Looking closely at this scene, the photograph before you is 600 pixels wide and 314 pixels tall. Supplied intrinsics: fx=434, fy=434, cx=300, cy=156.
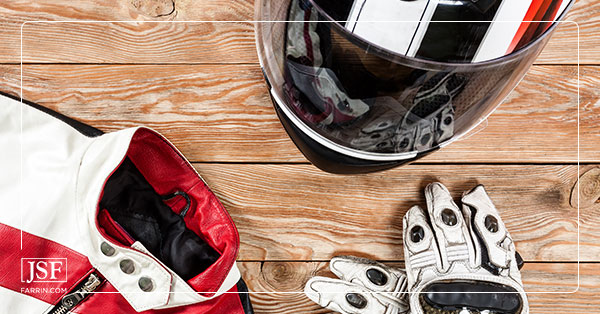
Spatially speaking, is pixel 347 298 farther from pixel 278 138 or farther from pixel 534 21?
pixel 534 21

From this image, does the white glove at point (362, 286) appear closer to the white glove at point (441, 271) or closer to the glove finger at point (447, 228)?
the white glove at point (441, 271)

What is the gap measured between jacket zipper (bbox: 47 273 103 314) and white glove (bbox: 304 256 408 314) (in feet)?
1.43

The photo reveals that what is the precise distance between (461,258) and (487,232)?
83mm

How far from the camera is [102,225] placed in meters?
0.82

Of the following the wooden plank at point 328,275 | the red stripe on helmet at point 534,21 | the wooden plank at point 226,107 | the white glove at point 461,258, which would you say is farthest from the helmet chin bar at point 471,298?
the red stripe on helmet at point 534,21

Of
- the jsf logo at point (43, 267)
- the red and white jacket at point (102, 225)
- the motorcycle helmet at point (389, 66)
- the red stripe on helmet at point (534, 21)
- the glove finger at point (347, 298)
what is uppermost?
the red stripe on helmet at point (534, 21)

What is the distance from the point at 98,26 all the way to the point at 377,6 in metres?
0.68

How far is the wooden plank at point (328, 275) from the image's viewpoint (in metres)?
0.98

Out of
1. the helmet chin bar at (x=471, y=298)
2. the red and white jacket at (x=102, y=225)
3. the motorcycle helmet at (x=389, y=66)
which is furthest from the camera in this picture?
the helmet chin bar at (x=471, y=298)

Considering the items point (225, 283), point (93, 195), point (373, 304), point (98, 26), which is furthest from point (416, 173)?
point (98, 26)

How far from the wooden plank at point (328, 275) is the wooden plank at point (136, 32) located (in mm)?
473

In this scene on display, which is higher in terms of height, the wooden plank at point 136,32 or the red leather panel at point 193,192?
the wooden plank at point 136,32

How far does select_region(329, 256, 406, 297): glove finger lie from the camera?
972mm

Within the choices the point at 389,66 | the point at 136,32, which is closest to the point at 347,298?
the point at 389,66
